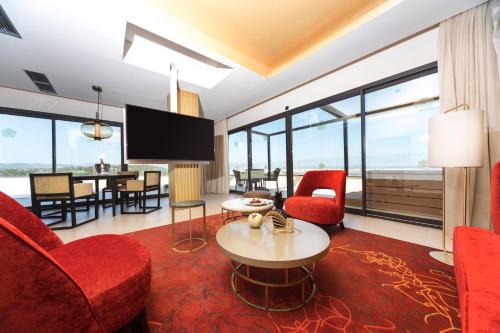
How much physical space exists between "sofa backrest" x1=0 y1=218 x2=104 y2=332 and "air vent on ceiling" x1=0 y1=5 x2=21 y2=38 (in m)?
3.35

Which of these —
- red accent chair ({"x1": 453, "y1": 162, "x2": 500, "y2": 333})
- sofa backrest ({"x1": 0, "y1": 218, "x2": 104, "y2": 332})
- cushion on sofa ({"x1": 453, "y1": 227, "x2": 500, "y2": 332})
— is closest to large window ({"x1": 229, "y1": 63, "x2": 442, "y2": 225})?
red accent chair ({"x1": 453, "y1": 162, "x2": 500, "y2": 333})

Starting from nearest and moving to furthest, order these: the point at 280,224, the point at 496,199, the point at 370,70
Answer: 1. the point at 496,199
2. the point at 280,224
3. the point at 370,70

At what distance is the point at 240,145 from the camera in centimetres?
655

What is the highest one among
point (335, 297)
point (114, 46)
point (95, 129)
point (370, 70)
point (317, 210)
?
point (114, 46)

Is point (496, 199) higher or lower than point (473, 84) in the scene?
lower

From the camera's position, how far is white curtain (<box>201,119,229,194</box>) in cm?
665

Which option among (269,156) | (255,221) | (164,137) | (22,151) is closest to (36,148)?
(22,151)

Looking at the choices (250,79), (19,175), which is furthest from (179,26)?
(19,175)

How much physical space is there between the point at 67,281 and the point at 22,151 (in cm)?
627

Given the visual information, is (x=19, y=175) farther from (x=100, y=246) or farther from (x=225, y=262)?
(x=225, y=262)

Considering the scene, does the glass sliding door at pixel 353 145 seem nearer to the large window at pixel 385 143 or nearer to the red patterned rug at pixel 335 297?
the large window at pixel 385 143

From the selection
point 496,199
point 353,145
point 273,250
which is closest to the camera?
point 273,250

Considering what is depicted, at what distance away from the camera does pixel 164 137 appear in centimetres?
258

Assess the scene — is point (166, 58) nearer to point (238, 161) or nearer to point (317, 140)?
point (317, 140)
